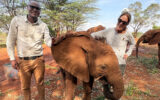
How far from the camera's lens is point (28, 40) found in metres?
2.05

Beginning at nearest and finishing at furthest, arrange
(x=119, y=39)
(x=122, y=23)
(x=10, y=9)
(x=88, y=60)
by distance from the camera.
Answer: (x=88, y=60) → (x=122, y=23) → (x=119, y=39) → (x=10, y=9)

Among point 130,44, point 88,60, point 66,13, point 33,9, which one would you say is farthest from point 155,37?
point 66,13

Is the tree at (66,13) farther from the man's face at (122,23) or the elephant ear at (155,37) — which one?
the man's face at (122,23)

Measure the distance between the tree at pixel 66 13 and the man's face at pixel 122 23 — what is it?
1398cm

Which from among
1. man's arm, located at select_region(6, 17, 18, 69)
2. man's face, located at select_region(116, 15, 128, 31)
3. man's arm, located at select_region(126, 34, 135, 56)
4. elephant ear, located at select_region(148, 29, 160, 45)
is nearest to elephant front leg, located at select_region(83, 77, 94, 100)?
man's arm, located at select_region(126, 34, 135, 56)

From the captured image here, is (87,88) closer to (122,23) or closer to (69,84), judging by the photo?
(69,84)

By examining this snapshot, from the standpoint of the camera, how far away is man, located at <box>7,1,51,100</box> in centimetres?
198

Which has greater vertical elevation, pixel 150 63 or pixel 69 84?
pixel 69 84

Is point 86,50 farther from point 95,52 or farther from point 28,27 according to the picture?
point 28,27

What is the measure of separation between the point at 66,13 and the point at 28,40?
14644 mm

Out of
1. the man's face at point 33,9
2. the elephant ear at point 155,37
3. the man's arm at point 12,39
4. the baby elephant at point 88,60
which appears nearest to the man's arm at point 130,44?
the baby elephant at point 88,60

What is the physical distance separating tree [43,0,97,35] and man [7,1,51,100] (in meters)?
13.6

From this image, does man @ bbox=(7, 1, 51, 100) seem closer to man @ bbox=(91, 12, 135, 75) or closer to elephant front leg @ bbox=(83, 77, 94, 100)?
elephant front leg @ bbox=(83, 77, 94, 100)

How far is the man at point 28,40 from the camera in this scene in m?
1.98
